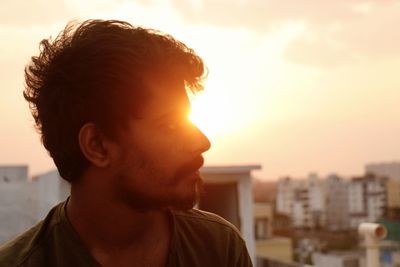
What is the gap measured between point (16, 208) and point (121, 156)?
15.1 m

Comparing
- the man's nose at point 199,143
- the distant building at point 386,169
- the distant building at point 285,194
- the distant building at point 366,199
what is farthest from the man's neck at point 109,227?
the distant building at point 386,169

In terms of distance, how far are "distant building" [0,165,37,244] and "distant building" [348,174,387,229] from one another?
246ft

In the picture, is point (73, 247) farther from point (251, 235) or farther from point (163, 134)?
point (251, 235)

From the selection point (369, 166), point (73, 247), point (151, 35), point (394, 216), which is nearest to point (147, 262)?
point (73, 247)

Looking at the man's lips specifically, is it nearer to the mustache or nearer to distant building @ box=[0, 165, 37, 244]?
the mustache

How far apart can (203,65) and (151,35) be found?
254 millimetres

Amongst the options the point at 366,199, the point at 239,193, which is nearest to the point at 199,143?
the point at 239,193

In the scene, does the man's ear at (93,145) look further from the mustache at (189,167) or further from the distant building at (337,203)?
the distant building at (337,203)

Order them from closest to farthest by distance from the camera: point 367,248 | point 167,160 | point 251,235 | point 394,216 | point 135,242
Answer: point 167,160 < point 135,242 < point 367,248 < point 251,235 < point 394,216

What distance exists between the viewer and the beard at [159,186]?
173 centimetres

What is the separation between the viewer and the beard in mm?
1732

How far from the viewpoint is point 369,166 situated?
365 feet

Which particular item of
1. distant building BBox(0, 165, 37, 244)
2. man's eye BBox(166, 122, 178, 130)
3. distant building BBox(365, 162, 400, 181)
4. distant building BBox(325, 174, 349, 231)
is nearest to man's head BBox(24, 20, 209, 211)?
man's eye BBox(166, 122, 178, 130)

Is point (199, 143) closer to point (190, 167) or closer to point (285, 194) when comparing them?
point (190, 167)
